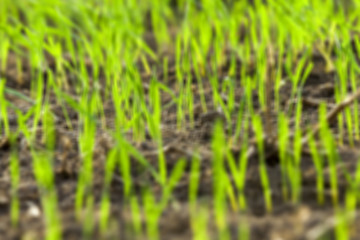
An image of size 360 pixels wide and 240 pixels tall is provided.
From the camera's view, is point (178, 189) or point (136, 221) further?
point (178, 189)

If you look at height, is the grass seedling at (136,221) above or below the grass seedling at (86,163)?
below

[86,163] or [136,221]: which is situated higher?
[86,163]

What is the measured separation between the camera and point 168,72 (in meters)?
2.50

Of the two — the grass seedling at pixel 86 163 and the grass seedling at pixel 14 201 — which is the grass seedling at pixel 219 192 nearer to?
the grass seedling at pixel 86 163

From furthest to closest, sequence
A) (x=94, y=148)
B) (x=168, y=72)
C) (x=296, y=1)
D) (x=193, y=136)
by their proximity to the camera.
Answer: (x=168, y=72) < (x=296, y=1) < (x=193, y=136) < (x=94, y=148)

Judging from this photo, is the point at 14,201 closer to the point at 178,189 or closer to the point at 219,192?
the point at 178,189

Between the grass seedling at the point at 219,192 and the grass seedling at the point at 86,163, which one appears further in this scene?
the grass seedling at the point at 86,163

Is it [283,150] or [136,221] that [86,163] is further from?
[283,150]

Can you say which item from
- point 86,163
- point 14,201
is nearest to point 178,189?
point 86,163

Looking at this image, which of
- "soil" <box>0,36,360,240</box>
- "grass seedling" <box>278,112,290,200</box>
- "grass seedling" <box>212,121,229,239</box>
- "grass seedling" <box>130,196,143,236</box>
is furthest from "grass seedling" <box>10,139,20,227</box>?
"grass seedling" <box>278,112,290,200</box>

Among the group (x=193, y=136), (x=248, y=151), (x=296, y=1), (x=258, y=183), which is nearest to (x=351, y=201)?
(x=258, y=183)

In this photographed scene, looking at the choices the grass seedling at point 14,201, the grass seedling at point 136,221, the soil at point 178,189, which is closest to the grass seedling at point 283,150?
the soil at point 178,189

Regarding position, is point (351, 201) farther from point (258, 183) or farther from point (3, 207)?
point (3, 207)

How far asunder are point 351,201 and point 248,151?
1.07 ft
